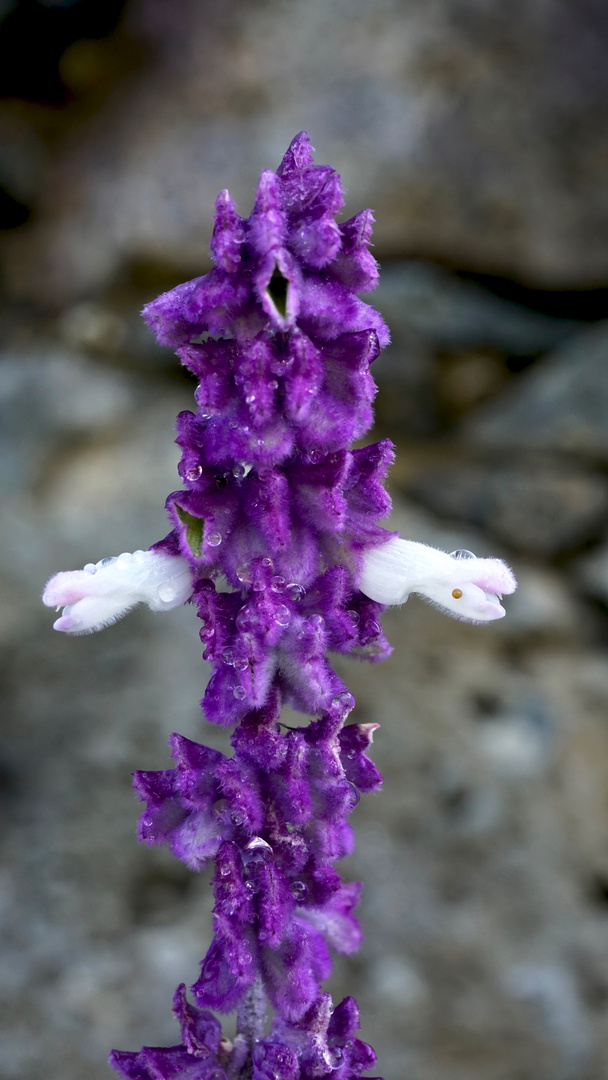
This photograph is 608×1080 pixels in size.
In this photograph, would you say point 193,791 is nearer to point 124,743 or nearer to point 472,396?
point 124,743

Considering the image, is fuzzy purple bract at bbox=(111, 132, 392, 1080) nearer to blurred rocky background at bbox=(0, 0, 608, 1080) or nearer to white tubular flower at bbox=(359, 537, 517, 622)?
white tubular flower at bbox=(359, 537, 517, 622)

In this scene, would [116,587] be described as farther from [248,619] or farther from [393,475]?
[393,475]

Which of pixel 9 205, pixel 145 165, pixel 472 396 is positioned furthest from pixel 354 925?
pixel 9 205

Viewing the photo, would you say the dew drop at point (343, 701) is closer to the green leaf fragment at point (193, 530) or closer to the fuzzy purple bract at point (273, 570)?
the fuzzy purple bract at point (273, 570)

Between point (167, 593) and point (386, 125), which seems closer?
point (167, 593)

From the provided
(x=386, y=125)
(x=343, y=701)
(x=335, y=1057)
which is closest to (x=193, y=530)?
(x=343, y=701)

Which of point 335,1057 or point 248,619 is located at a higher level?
point 248,619

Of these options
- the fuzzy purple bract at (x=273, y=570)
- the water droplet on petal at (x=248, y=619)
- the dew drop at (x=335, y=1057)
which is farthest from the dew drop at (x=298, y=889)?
the water droplet on petal at (x=248, y=619)

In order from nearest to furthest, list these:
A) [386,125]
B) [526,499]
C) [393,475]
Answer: [526,499]
[393,475]
[386,125]
